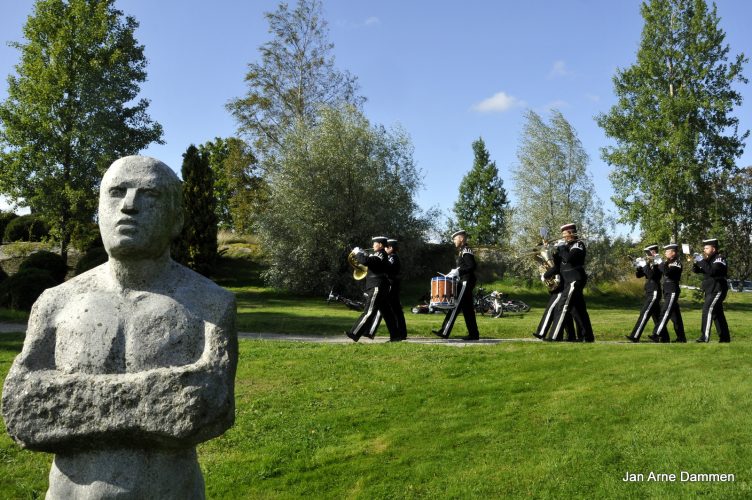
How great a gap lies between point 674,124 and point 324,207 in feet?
52.0

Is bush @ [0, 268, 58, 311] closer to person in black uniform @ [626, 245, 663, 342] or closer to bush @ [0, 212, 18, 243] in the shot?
person in black uniform @ [626, 245, 663, 342]

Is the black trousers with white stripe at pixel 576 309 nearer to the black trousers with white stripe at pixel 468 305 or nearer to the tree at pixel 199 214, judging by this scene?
the black trousers with white stripe at pixel 468 305

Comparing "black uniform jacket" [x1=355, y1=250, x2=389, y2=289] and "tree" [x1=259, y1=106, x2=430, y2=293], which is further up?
"tree" [x1=259, y1=106, x2=430, y2=293]

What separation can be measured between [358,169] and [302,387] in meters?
20.8

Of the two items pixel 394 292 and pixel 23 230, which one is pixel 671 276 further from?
pixel 23 230

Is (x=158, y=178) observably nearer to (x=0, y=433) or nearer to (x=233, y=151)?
(x=0, y=433)

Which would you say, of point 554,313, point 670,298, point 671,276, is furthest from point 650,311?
point 554,313

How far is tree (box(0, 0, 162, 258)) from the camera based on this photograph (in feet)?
88.1

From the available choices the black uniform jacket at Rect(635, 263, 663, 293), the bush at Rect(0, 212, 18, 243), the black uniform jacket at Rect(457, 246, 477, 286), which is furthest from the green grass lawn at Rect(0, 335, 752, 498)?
the bush at Rect(0, 212, 18, 243)

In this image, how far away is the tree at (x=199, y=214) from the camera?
105 ft

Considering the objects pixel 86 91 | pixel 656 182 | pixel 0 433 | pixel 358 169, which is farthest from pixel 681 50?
pixel 0 433

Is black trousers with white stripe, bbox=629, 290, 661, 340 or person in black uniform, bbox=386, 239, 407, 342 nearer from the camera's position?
person in black uniform, bbox=386, 239, 407, 342

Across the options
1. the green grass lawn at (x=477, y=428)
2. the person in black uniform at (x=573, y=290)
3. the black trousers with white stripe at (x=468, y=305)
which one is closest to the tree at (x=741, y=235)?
the person in black uniform at (x=573, y=290)

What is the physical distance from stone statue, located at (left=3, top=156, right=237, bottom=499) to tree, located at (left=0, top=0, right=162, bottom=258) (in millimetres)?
25024
